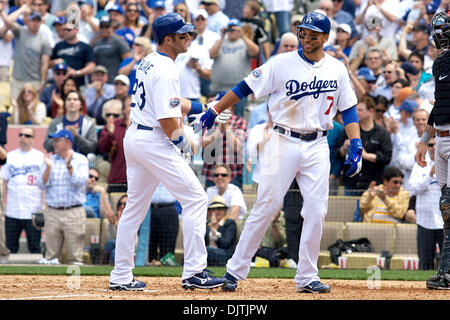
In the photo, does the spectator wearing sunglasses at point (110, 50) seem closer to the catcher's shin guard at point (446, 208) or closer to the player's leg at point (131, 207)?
the player's leg at point (131, 207)

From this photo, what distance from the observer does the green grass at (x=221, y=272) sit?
9.70 m

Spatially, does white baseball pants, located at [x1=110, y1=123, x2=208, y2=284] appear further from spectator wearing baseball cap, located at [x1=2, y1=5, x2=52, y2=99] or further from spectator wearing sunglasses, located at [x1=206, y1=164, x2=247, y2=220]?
spectator wearing baseball cap, located at [x1=2, y1=5, x2=52, y2=99]

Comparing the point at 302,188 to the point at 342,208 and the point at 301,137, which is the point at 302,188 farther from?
the point at 342,208

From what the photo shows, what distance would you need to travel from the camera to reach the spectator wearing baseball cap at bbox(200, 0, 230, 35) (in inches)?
623

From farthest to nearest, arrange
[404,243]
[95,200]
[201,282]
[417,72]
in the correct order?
1. [417,72]
2. [95,200]
3. [404,243]
4. [201,282]

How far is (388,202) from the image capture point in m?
11.4

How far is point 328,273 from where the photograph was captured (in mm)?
10102

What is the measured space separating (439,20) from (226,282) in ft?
10.3

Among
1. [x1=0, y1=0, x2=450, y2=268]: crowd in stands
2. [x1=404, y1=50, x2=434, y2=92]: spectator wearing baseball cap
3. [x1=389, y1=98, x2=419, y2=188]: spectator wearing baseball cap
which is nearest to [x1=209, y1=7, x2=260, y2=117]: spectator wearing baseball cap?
[x1=0, y1=0, x2=450, y2=268]: crowd in stands

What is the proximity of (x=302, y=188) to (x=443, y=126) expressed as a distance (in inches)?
58.4

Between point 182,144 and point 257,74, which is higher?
point 257,74

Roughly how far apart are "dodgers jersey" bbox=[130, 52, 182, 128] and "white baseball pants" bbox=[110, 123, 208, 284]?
15 centimetres

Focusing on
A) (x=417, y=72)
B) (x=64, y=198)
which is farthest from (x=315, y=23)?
(x=417, y=72)


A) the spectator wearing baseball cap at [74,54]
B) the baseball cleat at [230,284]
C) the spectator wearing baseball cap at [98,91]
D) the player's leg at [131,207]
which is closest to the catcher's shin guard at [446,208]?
the baseball cleat at [230,284]
